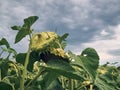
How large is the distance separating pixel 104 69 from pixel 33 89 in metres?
1.35

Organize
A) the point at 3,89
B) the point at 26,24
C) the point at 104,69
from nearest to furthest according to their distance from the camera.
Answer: the point at 26,24, the point at 3,89, the point at 104,69

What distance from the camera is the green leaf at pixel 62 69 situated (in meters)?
1.90

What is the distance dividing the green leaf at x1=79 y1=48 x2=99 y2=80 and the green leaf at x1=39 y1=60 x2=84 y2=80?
6 cm

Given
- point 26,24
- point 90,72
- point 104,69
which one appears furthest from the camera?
point 104,69

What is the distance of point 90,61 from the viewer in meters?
2.01

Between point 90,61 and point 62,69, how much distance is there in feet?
0.60

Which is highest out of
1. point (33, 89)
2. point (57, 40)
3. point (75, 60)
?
point (57, 40)

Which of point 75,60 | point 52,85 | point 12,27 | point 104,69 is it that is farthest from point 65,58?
point 104,69

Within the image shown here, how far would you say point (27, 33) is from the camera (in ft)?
7.22

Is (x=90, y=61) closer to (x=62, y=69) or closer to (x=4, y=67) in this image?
(x=62, y=69)

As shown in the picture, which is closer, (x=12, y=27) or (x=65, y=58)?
(x=65, y=58)

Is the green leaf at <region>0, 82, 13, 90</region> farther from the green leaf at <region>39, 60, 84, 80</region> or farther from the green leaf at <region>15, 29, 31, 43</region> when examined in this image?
the green leaf at <region>39, 60, 84, 80</region>

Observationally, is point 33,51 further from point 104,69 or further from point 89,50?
point 104,69

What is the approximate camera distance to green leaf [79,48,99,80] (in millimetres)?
1921
